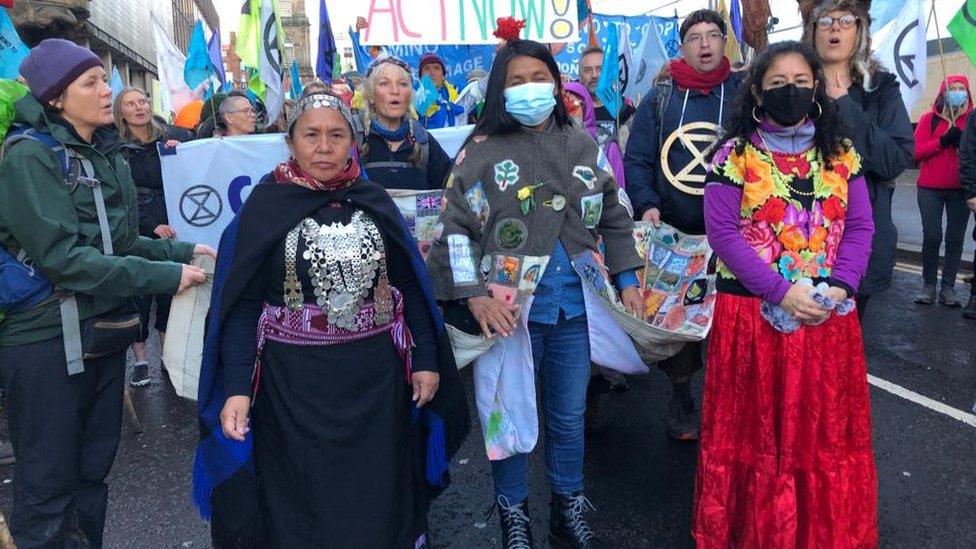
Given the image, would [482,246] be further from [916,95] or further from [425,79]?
[425,79]

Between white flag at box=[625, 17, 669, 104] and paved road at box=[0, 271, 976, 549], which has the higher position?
white flag at box=[625, 17, 669, 104]

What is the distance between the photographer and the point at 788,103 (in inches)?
93.5

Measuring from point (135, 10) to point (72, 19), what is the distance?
1263 centimetres

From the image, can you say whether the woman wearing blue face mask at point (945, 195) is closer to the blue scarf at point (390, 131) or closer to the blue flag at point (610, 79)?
the blue flag at point (610, 79)

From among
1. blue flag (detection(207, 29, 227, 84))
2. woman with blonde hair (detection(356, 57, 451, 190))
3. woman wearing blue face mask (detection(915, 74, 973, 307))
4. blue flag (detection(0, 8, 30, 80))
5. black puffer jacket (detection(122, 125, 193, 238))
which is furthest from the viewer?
blue flag (detection(207, 29, 227, 84))

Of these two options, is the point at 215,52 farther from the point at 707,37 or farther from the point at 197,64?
the point at 707,37

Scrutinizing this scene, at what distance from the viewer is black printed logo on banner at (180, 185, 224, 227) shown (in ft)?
15.1

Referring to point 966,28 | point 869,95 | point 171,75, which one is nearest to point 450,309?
point 869,95

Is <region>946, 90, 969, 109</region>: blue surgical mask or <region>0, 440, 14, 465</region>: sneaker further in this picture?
<region>946, 90, 969, 109</region>: blue surgical mask

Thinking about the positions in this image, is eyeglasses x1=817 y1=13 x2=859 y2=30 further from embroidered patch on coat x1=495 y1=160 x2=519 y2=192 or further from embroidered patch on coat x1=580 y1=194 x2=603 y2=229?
embroidered patch on coat x1=495 y1=160 x2=519 y2=192

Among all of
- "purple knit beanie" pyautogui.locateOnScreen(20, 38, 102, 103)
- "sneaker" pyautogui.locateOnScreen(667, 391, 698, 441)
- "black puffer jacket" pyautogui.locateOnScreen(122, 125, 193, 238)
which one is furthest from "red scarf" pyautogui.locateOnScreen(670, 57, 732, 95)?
"black puffer jacket" pyautogui.locateOnScreen(122, 125, 193, 238)

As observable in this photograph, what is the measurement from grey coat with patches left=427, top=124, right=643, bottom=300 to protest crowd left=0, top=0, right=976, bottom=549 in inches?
0.4

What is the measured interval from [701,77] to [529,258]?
1.45 meters

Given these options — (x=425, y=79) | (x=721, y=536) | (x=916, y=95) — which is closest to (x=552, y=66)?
(x=721, y=536)
